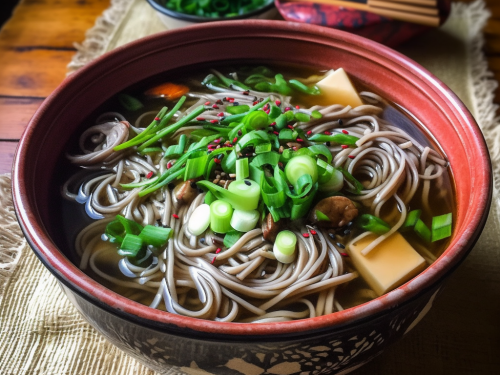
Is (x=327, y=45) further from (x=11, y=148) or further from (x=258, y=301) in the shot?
(x=11, y=148)

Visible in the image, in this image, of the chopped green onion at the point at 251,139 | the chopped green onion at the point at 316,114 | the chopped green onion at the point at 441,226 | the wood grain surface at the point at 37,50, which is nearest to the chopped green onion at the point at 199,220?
the chopped green onion at the point at 251,139

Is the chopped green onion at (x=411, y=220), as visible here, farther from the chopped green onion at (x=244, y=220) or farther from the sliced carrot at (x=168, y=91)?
the sliced carrot at (x=168, y=91)

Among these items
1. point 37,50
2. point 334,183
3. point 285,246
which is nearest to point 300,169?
point 334,183

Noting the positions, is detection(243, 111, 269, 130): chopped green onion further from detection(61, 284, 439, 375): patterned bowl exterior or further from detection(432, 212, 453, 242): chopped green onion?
detection(61, 284, 439, 375): patterned bowl exterior

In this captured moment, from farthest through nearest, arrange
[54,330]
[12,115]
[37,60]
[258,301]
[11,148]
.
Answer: [37,60] < [12,115] < [11,148] < [54,330] < [258,301]

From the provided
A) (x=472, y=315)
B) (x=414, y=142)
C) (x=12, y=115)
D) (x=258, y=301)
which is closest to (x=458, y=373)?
(x=472, y=315)

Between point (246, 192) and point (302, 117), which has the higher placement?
point (302, 117)

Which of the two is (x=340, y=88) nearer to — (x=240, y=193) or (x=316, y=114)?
(x=316, y=114)
